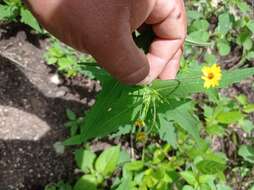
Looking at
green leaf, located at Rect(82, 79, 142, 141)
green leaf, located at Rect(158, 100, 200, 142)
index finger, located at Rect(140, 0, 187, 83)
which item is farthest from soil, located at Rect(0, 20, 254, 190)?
index finger, located at Rect(140, 0, 187, 83)

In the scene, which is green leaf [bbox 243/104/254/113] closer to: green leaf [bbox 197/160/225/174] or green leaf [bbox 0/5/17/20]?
green leaf [bbox 197/160/225/174]

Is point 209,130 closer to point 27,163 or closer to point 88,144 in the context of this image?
point 88,144

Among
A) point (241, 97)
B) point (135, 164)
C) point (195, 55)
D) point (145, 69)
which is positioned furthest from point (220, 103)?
point (145, 69)

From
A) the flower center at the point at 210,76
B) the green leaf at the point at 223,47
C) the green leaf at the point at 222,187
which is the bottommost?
the green leaf at the point at 222,187

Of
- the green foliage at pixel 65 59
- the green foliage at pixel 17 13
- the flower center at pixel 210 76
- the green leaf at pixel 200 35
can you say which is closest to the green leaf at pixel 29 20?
the green foliage at pixel 17 13

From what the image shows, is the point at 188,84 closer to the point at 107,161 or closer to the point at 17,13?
the point at 107,161

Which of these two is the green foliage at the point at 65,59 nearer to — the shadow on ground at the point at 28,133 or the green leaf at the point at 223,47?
the shadow on ground at the point at 28,133

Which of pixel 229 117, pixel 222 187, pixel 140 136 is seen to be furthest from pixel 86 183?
pixel 229 117
